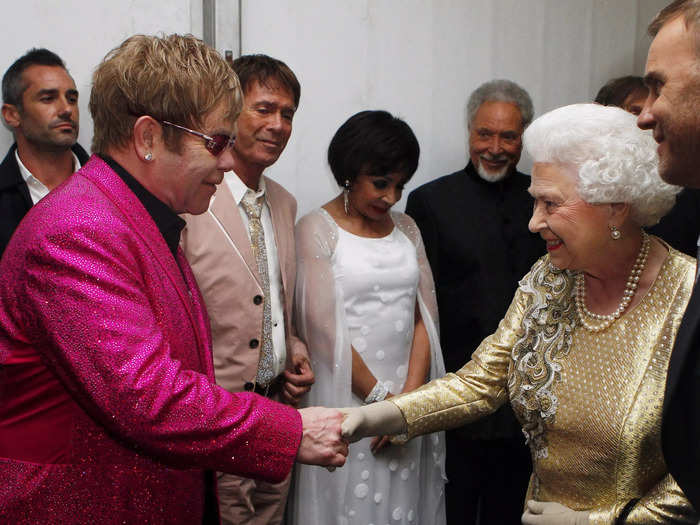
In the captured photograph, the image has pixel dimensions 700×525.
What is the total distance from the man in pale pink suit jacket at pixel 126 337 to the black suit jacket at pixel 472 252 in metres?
1.47

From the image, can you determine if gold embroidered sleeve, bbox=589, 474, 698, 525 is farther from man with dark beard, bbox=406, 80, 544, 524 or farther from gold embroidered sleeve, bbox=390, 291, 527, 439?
man with dark beard, bbox=406, 80, 544, 524

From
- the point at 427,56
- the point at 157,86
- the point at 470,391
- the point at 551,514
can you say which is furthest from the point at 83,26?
the point at 551,514

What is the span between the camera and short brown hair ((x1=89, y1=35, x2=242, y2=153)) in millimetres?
1443

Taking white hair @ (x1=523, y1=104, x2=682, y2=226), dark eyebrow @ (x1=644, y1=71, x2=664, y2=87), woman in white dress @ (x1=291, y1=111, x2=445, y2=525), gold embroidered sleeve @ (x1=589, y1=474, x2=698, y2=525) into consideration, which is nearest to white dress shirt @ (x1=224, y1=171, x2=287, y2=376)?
woman in white dress @ (x1=291, y1=111, x2=445, y2=525)

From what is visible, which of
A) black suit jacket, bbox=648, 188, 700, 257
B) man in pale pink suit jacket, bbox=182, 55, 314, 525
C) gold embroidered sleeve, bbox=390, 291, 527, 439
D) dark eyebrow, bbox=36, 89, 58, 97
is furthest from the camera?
black suit jacket, bbox=648, 188, 700, 257

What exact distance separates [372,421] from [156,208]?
2.50ft

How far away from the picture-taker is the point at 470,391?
193 cm

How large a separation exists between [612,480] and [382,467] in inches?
42.0

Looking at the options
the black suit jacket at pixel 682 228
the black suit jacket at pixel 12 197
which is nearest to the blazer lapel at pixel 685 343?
the black suit jacket at pixel 682 228

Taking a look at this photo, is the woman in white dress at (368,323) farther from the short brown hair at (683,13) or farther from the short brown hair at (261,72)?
the short brown hair at (683,13)

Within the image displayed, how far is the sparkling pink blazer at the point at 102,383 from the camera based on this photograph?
1.27m

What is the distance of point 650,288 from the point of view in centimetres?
166

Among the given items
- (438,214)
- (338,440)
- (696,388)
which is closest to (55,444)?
(338,440)

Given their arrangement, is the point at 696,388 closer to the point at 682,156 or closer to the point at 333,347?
the point at 682,156
